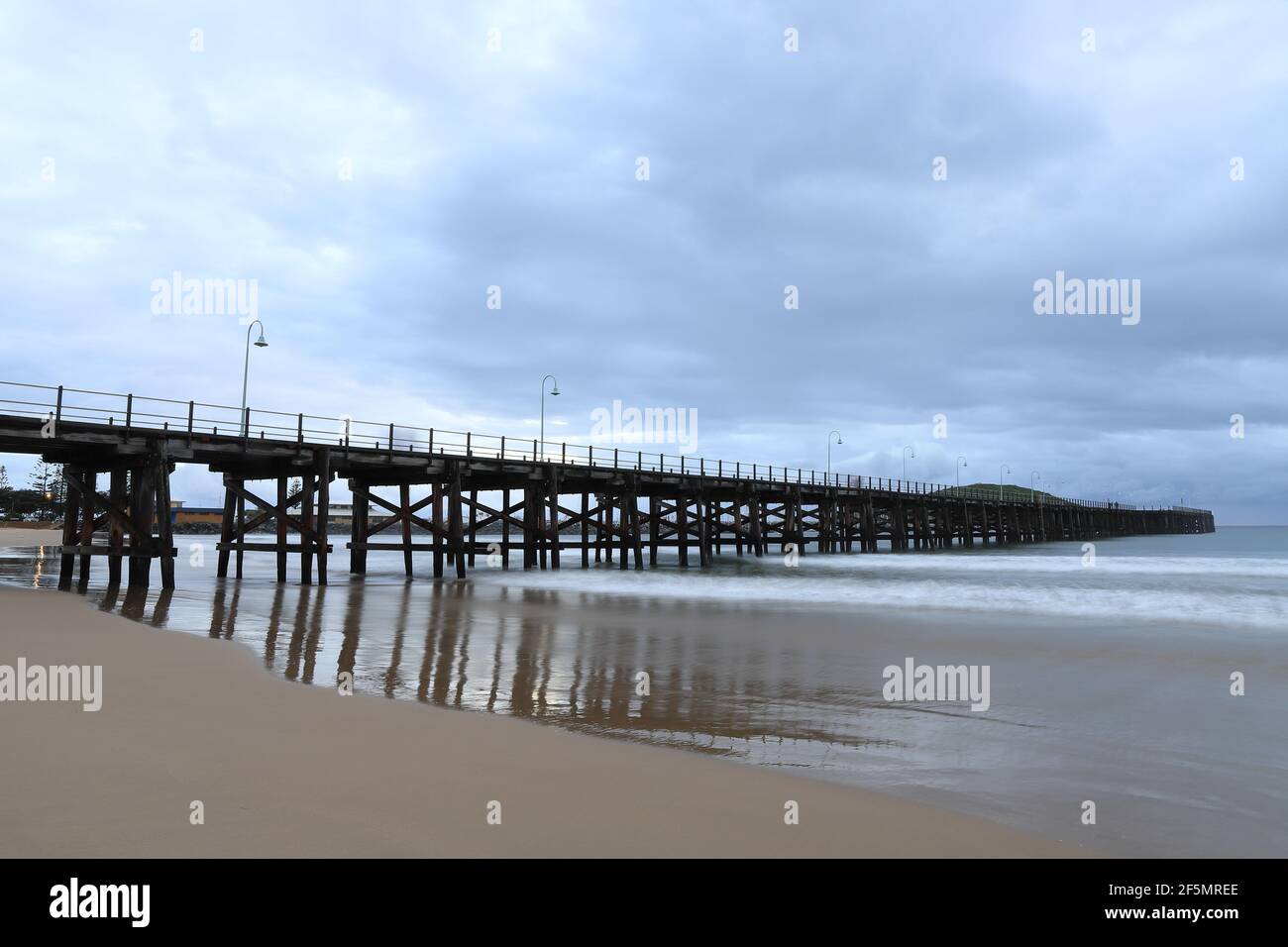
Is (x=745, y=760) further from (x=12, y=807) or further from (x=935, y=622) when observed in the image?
(x=935, y=622)

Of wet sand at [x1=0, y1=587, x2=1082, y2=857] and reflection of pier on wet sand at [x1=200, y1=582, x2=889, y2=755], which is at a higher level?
wet sand at [x1=0, y1=587, x2=1082, y2=857]

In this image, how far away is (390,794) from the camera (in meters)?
4.75

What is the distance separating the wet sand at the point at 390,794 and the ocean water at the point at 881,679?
62 cm

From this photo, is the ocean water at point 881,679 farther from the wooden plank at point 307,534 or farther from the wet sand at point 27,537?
the wet sand at point 27,537

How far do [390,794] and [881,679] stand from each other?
6.52 meters

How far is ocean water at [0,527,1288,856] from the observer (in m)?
5.36

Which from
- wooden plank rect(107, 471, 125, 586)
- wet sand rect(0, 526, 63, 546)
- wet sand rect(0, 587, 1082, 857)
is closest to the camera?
wet sand rect(0, 587, 1082, 857)

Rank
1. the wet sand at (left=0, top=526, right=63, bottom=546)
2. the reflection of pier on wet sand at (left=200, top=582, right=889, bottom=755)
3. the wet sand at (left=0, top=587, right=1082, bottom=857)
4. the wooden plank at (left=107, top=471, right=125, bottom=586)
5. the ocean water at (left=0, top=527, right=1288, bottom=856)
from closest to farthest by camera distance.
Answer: the wet sand at (left=0, top=587, right=1082, bottom=857)
the ocean water at (left=0, top=527, right=1288, bottom=856)
the reflection of pier on wet sand at (left=200, top=582, right=889, bottom=755)
the wooden plank at (left=107, top=471, right=125, bottom=586)
the wet sand at (left=0, top=526, right=63, bottom=546)

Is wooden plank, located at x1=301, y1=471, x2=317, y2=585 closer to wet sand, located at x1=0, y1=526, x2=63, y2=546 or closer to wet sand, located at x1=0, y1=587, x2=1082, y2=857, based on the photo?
wet sand, located at x1=0, y1=587, x2=1082, y2=857

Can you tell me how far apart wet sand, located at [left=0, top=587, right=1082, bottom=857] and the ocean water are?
2.03 ft

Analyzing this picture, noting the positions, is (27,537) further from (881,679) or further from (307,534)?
(881,679)

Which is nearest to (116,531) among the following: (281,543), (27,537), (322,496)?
(281,543)

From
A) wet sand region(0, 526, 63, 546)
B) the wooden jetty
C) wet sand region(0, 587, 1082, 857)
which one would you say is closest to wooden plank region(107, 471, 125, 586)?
the wooden jetty
